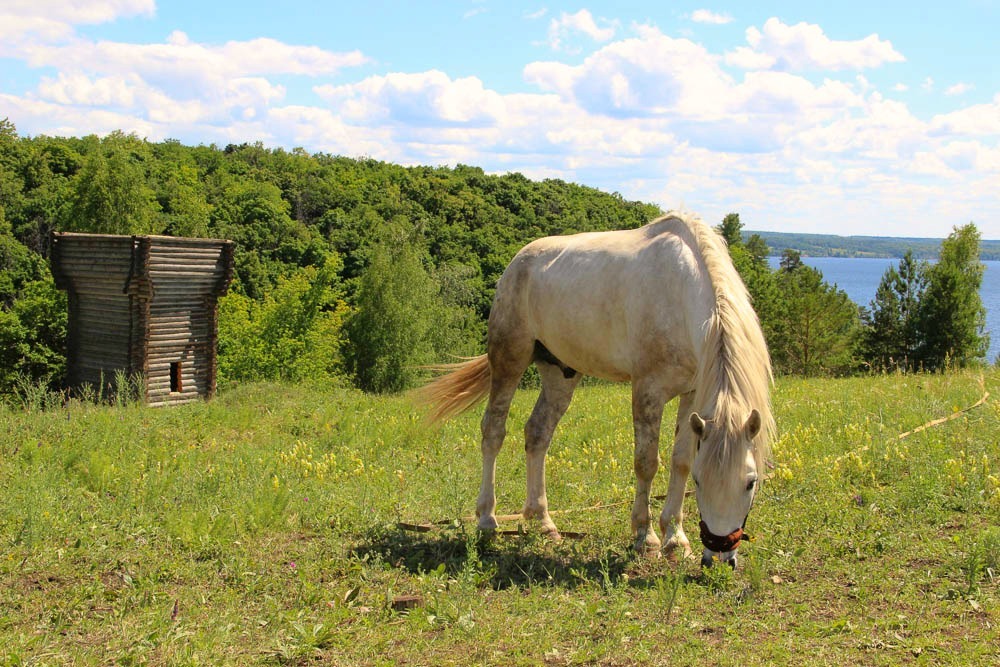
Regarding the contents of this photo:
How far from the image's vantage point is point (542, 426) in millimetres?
6938

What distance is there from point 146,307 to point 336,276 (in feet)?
111

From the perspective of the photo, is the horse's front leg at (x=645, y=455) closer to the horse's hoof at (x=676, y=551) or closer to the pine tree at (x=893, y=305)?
the horse's hoof at (x=676, y=551)

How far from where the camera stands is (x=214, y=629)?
4078 mm

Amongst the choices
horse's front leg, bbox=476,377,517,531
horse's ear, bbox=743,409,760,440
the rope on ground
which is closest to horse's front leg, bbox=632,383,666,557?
horse's ear, bbox=743,409,760,440

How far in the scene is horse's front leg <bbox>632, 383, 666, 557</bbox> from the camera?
5.54m

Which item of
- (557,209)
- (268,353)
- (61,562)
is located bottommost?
(268,353)

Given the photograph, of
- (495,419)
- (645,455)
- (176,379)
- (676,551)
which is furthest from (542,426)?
(176,379)

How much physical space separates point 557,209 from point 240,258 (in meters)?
34.8

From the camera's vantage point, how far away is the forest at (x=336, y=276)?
40844 millimetres

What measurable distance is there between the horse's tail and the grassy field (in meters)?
0.81

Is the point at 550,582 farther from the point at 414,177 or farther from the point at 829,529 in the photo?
the point at 414,177

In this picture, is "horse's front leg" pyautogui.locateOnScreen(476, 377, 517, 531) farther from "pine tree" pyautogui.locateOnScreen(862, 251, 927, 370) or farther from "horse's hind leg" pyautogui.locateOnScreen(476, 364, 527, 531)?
"pine tree" pyautogui.locateOnScreen(862, 251, 927, 370)

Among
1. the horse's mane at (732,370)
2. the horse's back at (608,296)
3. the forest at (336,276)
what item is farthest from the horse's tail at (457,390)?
the forest at (336,276)

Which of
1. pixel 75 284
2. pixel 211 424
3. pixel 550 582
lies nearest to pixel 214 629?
pixel 550 582
